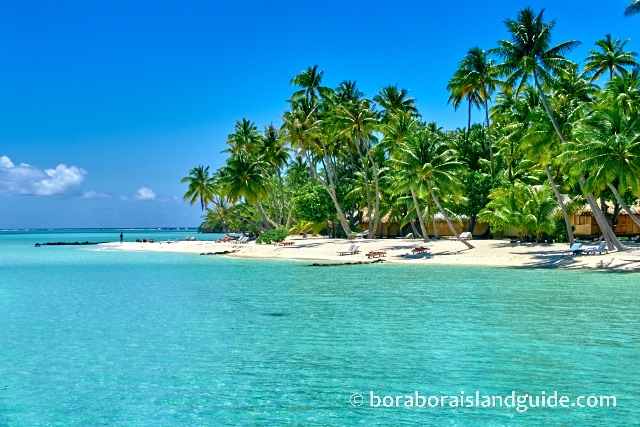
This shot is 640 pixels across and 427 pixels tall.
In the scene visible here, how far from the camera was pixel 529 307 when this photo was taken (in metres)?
15.5

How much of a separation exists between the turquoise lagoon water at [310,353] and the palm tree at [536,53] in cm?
1000

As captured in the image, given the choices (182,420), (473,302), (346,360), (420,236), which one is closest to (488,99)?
(420,236)

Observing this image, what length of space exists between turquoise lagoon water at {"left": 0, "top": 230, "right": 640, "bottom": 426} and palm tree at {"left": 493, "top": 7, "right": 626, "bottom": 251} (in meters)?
10.0

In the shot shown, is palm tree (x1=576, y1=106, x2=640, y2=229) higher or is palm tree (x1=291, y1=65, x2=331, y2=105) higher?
palm tree (x1=291, y1=65, x2=331, y2=105)

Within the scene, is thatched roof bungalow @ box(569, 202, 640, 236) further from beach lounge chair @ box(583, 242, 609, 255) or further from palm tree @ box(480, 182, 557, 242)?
beach lounge chair @ box(583, 242, 609, 255)

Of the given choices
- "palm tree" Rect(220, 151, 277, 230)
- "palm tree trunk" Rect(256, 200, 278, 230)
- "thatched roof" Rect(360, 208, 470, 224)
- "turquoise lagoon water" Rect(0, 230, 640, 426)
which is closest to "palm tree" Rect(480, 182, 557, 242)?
"thatched roof" Rect(360, 208, 470, 224)

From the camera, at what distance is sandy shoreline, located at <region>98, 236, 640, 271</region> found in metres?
27.4

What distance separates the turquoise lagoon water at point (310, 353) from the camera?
7348 millimetres

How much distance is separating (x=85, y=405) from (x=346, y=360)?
4.51 m

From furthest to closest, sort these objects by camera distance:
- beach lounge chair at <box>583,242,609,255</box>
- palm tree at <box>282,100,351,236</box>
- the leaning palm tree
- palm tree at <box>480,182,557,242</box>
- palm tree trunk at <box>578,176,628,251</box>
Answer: palm tree at <box>282,100,351,236</box> → the leaning palm tree → palm tree at <box>480,182,557,242</box> → beach lounge chair at <box>583,242,609,255</box> → palm tree trunk at <box>578,176,628,251</box>

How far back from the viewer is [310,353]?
34.2ft

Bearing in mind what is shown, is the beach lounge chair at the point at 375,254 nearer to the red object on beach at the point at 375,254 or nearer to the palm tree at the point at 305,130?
the red object on beach at the point at 375,254

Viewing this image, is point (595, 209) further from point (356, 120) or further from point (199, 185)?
point (199, 185)

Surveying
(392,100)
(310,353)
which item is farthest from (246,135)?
(310,353)
